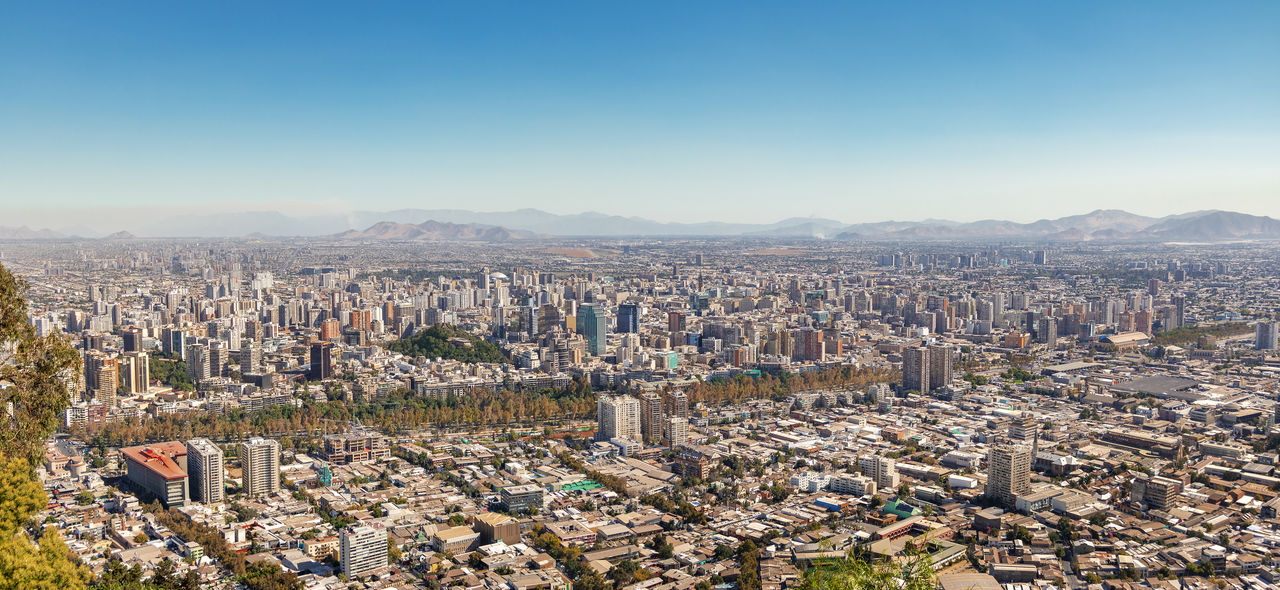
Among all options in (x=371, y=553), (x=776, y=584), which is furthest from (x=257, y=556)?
(x=776, y=584)

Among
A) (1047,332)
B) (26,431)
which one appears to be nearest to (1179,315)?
(1047,332)

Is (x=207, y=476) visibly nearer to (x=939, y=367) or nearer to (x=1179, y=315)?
(x=939, y=367)

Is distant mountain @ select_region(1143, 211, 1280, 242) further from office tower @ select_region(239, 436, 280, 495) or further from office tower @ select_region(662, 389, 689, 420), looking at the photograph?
office tower @ select_region(239, 436, 280, 495)

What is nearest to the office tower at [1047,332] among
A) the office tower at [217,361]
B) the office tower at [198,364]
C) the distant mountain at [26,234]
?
the office tower at [217,361]

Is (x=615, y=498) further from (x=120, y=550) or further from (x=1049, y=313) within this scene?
(x=1049, y=313)

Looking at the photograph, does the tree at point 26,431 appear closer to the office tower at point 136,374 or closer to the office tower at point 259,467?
the office tower at point 259,467

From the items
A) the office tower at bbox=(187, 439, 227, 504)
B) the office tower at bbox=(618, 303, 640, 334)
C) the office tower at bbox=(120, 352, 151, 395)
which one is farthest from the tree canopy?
the office tower at bbox=(187, 439, 227, 504)

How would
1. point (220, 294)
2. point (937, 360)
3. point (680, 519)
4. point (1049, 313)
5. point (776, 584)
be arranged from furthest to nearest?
1. point (220, 294)
2. point (1049, 313)
3. point (937, 360)
4. point (680, 519)
5. point (776, 584)
